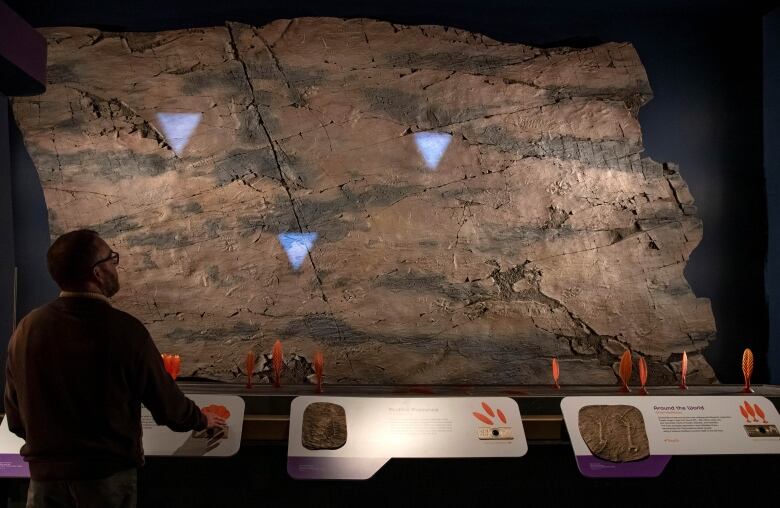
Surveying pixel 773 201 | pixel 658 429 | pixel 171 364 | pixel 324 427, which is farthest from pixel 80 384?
pixel 773 201

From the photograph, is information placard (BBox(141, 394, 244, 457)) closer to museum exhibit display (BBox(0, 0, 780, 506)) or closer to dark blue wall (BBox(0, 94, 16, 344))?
museum exhibit display (BBox(0, 0, 780, 506))

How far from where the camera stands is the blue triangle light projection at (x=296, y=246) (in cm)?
304

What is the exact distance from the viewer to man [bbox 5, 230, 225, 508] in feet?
5.47

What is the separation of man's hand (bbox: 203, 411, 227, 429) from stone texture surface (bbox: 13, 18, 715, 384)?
775 millimetres

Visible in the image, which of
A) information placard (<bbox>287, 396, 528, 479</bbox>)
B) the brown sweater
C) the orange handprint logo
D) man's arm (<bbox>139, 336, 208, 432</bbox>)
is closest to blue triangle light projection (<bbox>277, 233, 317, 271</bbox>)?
information placard (<bbox>287, 396, 528, 479</bbox>)

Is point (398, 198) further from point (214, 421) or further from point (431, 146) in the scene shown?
point (214, 421)

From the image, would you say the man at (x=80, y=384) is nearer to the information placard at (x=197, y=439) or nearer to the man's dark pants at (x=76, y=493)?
the man's dark pants at (x=76, y=493)

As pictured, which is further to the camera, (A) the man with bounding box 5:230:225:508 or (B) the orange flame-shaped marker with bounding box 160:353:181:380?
(B) the orange flame-shaped marker with bounding box 160:353:181:380

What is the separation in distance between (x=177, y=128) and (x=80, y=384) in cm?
164

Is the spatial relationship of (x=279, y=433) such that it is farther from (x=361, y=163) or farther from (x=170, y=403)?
(x=361, y=163)

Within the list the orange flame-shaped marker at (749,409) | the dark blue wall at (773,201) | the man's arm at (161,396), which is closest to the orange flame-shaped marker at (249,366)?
the man's arm at (161,396)

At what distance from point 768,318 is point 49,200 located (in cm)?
324

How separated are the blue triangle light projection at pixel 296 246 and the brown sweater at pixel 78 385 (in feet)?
4.35

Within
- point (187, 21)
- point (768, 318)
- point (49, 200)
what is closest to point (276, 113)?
point (187, 21)
